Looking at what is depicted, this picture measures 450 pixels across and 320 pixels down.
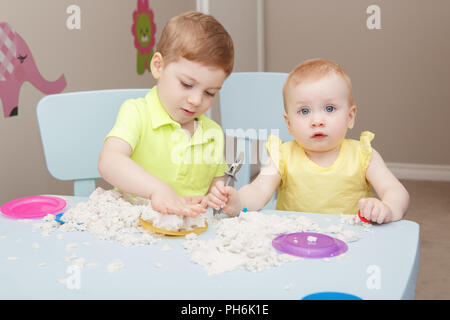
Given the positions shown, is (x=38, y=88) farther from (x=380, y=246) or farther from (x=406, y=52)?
(x=406, y=52)

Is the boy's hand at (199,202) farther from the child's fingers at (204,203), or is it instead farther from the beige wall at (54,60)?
the beige wall at (54,60)

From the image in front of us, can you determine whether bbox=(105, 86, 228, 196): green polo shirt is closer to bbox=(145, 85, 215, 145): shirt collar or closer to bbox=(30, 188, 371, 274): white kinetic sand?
bbox=(145, 85, 215, 145): shirt collar

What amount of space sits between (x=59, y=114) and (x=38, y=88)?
49cm

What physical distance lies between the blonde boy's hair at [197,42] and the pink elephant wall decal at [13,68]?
67 cm

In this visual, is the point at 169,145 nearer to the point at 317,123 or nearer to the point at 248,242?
the point at 317,123

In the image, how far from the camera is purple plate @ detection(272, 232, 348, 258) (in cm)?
64

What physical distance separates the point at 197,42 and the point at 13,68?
79 cm

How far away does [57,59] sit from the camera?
169 cm

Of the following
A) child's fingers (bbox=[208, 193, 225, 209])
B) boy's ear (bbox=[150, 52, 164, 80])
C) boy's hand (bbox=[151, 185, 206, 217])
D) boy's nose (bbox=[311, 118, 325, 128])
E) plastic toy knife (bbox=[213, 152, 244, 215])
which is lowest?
child's fingers (bbox=[208, 193, 225, 209])

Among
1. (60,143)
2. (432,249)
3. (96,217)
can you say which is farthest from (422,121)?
(96,217)

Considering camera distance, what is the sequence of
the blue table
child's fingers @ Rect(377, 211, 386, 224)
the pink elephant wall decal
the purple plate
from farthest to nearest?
the pink elephant wall decal
child's fingers @ Rect(377, 211, 386, 224)
the purple plate
the blue table

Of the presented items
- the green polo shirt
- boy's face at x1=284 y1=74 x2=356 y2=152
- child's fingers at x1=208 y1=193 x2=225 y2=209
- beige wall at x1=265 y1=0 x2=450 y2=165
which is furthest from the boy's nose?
beige wall at x1=265 y1=0 x2=450 y2=165

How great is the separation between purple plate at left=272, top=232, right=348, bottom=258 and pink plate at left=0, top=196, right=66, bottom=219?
1.38 feet

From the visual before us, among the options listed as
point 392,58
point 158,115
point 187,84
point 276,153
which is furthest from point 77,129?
point 392,58
